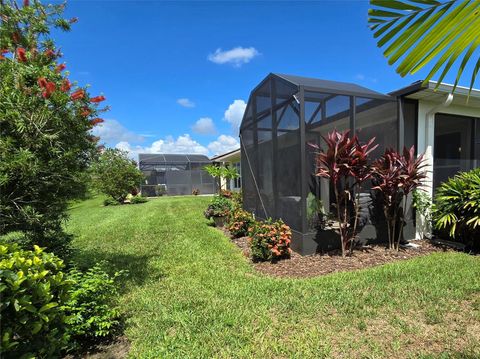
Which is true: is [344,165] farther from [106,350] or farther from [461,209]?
[106,350]

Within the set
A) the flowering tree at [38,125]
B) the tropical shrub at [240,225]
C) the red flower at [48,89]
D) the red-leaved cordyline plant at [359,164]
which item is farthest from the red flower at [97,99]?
the tropical shrub at [240,225]

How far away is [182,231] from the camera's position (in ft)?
24.2

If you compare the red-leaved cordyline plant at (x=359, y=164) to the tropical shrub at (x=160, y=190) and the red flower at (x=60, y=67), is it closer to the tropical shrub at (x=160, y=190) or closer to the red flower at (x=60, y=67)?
the red flower at (x=60, y=67)

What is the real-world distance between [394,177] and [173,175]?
19800mm

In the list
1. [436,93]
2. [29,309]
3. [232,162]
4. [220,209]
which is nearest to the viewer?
[29,309]

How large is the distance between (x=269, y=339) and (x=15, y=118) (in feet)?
11.4

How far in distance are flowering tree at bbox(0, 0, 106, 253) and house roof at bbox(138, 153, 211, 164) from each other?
19.4 m

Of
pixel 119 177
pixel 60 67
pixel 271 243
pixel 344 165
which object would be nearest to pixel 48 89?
pixel 60 67

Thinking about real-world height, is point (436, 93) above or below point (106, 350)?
above

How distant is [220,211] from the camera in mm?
8406

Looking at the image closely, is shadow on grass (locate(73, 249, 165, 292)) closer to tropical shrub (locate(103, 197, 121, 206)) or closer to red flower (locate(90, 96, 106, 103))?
red flower (locate(90, 96, 106, 103))

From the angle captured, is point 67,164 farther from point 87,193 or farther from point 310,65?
point 310,65

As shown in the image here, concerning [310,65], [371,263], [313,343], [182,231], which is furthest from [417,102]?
[182,231]

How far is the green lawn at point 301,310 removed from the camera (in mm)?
2291
